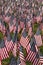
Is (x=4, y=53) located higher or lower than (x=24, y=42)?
lower

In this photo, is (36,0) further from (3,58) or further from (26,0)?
(3,58)

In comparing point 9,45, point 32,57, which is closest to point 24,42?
point 9,45

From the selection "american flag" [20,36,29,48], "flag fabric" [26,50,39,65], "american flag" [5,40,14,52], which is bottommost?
"flag fabric" [26,50,39,65]

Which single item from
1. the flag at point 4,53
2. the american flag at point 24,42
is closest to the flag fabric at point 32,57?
the american flag at point 24,42

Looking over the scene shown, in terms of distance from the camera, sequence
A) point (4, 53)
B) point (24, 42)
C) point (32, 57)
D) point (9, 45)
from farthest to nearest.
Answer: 1. point (9, 45)
2. point (24, 42)
3. point (4, 53)
4. point (32, 57)

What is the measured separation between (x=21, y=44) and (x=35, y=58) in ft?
6.86

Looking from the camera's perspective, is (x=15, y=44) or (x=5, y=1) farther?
(x=5, y=1)

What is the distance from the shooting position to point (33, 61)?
25.2 meters

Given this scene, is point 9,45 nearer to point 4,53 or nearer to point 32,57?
point 4,53

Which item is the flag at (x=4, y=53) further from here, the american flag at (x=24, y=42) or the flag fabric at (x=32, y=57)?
the flag fabric at (x=32, y=57)

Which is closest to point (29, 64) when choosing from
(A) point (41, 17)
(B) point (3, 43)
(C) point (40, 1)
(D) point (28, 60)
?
(D) point (28, 60)

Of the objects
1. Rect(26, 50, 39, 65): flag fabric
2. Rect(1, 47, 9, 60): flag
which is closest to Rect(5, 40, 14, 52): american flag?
Rect(1, 47, 9, 60): flag

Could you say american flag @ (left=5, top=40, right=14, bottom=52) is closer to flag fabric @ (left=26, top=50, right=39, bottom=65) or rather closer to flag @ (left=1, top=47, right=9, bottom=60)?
flag @ (left=1, top=47, right=9, bottom=60)

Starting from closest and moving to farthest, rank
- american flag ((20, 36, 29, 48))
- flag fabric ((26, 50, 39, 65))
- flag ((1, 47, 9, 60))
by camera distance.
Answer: flag fabric ((26, 50, 39, 65))
flag ((1, 47, 9, 60))
american flag ((20, 36, 29, 48))
